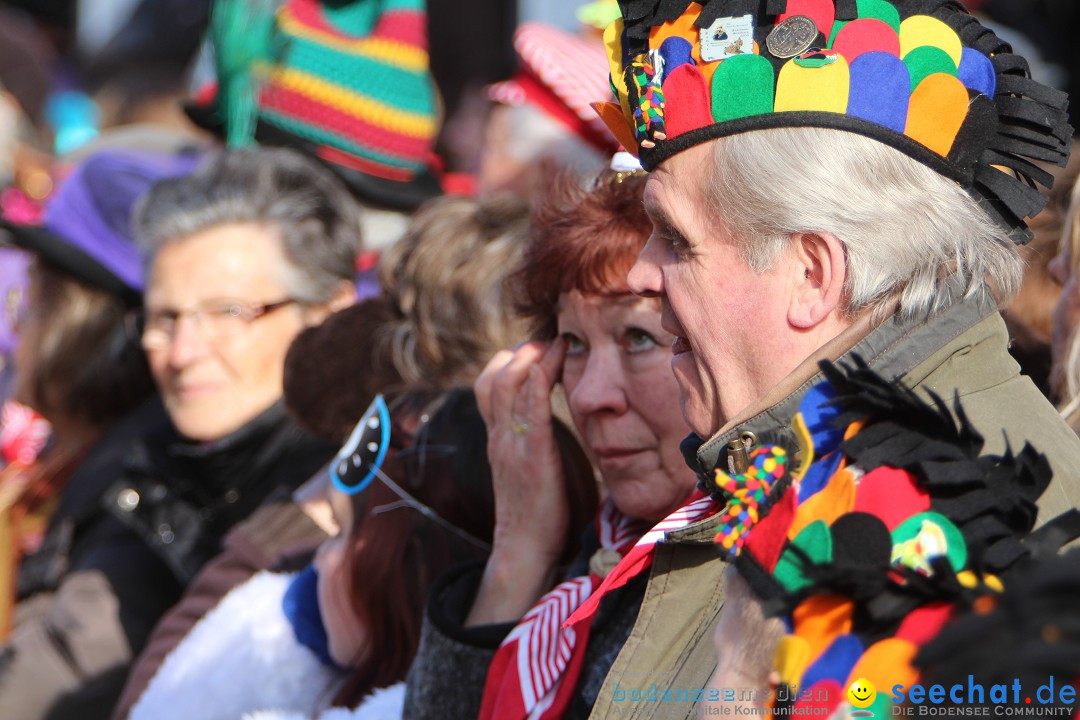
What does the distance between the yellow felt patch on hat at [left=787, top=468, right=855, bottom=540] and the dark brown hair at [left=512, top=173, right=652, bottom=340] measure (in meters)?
1.04

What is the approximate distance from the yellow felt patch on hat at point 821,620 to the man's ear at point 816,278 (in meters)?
0.52

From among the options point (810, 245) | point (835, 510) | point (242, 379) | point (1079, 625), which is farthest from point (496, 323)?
point (1079, 625)

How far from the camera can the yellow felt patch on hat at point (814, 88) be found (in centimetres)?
171

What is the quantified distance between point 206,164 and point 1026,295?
266cm

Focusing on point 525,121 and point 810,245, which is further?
point 525,121

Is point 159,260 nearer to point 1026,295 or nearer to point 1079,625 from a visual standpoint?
point 1026,295

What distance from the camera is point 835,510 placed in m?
1.36

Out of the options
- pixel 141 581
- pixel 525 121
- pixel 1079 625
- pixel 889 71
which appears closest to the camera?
pixel 1079 625

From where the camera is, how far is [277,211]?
13.3 feet

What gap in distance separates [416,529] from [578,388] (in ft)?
1.83

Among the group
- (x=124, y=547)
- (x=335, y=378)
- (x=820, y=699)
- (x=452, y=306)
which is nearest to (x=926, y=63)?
(x=820, y=699)

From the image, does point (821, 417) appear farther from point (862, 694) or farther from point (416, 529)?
point (416, 529)

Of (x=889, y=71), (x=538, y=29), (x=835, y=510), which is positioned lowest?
(x=538, y=29)

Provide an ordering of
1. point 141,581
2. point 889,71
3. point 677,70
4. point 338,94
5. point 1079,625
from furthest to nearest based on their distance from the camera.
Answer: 1. point 338,94
2. point 141,581
3. point 677,70
4. point 889,71
5. point 1079,625
